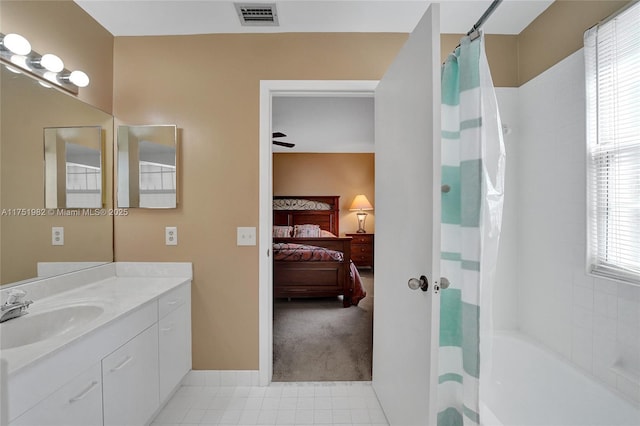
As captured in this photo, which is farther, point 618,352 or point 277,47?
point 277,47

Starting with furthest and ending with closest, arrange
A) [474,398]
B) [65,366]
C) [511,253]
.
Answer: [511,253] → [474,398] → [65,366]

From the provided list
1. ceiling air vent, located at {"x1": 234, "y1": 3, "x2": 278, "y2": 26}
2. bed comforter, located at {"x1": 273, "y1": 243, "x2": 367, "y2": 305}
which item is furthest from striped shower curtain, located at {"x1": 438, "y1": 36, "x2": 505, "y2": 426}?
bed comforter, located at {"x1": 273, "y1": 243, "x2": 367, "y2": 305}

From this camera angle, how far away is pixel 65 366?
3.16 ft

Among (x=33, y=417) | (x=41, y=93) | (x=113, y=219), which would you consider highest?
(x=41, y=93)

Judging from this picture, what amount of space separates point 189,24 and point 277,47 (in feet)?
1.89

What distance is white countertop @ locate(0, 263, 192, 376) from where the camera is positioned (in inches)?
34.8

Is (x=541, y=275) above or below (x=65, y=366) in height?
above

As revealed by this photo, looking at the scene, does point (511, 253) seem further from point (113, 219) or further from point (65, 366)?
point (113, 219)

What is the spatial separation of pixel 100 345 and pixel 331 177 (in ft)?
17.3

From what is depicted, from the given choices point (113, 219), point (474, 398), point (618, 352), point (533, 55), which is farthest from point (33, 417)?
point (533, 55)

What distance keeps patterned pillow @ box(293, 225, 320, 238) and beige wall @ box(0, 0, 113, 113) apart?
398cm

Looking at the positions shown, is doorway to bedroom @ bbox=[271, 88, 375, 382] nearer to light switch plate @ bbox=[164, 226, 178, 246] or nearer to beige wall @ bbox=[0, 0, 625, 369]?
beige wall @ bbox=[0, 0, 625, 369]

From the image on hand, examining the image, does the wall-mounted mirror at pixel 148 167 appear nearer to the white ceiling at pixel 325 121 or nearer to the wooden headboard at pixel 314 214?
the white ceiling at pixel 325 121

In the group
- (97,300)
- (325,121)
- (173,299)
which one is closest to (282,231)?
(325,121)
